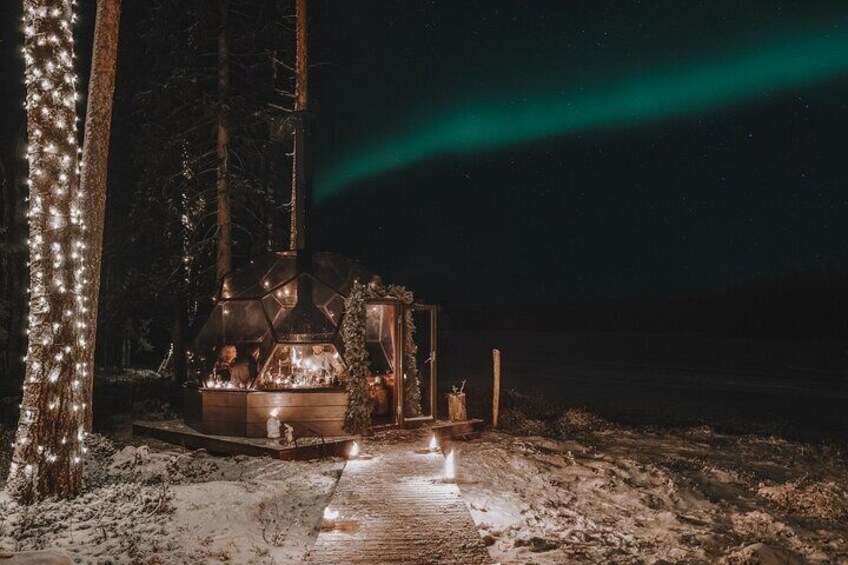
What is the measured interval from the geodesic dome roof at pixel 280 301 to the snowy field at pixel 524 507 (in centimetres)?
234

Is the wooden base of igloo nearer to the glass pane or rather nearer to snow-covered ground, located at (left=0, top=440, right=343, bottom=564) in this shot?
the glass pane

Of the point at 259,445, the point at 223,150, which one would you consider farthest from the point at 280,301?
the point at 223,150

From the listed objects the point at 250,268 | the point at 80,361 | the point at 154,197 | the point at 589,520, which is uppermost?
the point at 154,197

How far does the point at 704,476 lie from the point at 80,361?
8.39 m

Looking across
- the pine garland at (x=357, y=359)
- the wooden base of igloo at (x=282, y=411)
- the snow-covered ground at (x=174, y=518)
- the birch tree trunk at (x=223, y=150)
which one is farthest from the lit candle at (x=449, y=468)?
the birch tree trunk at (x=223, y=150)

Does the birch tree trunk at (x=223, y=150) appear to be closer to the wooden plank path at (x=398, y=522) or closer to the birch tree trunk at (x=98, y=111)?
the birch tree trunk at (x=98, y=111)

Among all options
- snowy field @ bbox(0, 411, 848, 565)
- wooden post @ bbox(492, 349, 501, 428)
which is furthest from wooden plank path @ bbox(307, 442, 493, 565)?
wooden post @ bbox(492, 349, 501, 428)

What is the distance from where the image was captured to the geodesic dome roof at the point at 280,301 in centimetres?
1177

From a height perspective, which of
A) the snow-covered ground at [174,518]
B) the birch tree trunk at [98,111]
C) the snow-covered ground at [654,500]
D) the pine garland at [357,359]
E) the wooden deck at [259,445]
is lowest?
the snow-covered ground at [654,500]

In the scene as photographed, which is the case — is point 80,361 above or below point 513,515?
above

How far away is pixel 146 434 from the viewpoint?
39.0 ft

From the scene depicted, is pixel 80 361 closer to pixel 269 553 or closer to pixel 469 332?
pixel 269 553

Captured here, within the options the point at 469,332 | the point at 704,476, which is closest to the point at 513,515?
the point at 704,476

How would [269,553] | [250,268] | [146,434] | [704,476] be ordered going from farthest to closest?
[250,268] → [146,434] → [704,476] → [269,553]
